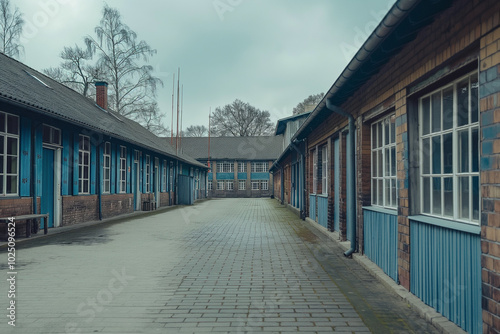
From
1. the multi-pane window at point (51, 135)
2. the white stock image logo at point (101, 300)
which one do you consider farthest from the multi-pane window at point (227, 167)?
the white stock image logo at point (101, 300)

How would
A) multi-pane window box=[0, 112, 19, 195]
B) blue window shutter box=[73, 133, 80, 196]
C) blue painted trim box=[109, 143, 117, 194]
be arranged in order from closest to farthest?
multi-pane window box=[0, 112, 19, 195] → blue window shutter box=[73, 133, 80, 196] → blue painted trim box=[109, 143, 117, 194]

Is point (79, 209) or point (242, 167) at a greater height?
point (242, 167)

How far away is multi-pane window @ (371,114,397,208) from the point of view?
5.93 meters

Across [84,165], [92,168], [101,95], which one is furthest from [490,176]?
[101,95]

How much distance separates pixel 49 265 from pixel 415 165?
231 inches

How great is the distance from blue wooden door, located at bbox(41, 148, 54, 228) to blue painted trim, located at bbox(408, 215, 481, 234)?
1056 centimetres

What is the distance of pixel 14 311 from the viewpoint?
419 cm

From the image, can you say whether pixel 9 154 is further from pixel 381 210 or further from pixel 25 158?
pixel 381 210

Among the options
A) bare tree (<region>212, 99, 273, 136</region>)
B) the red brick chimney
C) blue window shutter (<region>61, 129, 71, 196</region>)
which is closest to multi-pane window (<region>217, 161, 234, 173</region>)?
bare tree (<region>212, 99, 273, 136</region>)

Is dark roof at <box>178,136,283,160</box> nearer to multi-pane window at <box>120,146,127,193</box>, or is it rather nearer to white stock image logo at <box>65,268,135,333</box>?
multi-pane window at <box>120,146,127,193</box>

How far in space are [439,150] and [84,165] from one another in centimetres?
1270

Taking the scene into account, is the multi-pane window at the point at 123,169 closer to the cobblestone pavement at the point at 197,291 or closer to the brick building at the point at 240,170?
the cobblestone pavement at the point at 197,291

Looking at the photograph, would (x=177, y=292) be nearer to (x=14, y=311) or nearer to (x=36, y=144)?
(x=14, y=311)

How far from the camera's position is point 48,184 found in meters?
12.0
